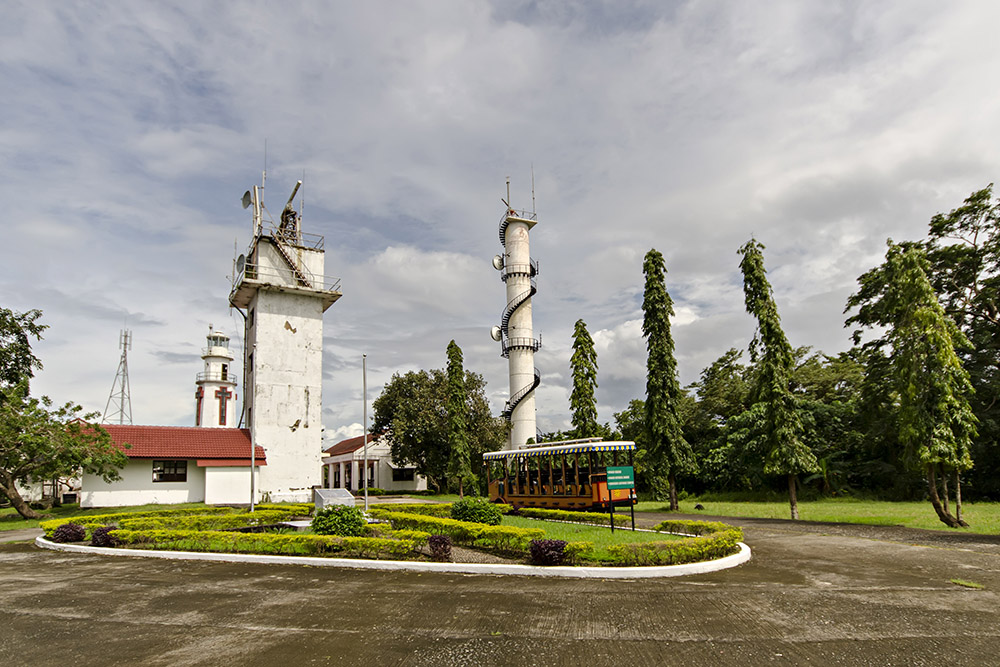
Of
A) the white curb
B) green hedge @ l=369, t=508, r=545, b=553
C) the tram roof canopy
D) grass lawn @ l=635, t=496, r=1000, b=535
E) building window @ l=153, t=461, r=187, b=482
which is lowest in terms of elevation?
grass lawn @ l=635, t=496, r=1000, b=535

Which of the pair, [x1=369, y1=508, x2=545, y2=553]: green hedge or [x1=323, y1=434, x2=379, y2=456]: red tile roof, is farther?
[x1=323, y1=434, x2=379, y2=456]: red tile roof

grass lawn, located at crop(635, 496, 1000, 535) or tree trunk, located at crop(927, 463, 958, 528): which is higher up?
tree trunk, located at crop(927, 463, 958, 528)

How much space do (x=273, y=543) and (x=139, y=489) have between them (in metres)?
23.8

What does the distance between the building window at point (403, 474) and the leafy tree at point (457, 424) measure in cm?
1373

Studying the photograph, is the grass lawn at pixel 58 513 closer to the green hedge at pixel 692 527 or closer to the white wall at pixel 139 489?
the white wall at pixel 139 489

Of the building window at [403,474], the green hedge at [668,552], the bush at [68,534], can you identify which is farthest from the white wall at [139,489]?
the green hedge at [668,552]

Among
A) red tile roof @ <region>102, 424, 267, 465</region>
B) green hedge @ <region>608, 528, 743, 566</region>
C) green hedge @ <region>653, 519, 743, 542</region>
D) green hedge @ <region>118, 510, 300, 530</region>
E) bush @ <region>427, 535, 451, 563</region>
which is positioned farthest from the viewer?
red tile roof @ <region>102, 424, 267, 465</region>

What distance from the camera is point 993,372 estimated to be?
32.0 m

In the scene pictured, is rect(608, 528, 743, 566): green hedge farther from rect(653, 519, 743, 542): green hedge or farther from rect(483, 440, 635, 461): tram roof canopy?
rect(483, 440, 635, 461): tram roof canopy

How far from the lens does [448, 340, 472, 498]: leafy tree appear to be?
4412cm

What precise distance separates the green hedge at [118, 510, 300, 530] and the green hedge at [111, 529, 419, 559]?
9.66ft

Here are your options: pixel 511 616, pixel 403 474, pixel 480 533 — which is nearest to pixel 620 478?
pixel 480 533

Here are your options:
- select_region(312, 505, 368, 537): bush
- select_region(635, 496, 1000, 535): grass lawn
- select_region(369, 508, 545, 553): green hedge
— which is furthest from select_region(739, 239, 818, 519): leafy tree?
select_region(312, 505, 368, 537): bush

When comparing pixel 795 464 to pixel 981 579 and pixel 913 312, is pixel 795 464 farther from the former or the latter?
pixel 981 579
